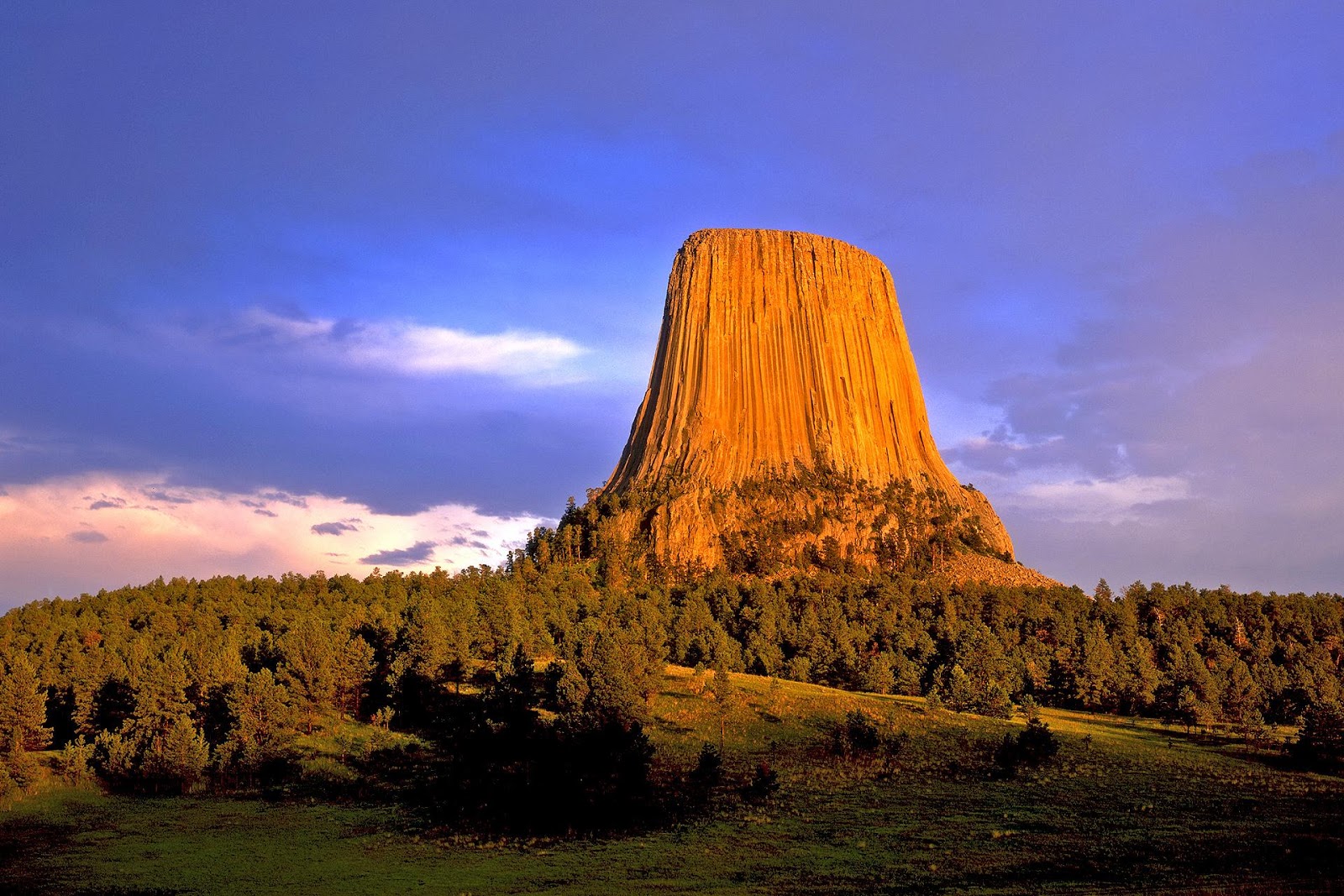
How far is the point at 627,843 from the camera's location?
132 ft

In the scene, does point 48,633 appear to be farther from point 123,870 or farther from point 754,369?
point 754,369

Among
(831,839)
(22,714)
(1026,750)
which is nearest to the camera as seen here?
(831,839)

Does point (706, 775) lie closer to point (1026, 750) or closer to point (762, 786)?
point (762, 786)

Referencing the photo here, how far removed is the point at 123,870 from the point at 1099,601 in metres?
89.2

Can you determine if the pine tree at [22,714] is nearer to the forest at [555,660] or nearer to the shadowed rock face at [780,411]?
the forest at [555,660]

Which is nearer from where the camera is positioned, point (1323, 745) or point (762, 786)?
point (762, 786)

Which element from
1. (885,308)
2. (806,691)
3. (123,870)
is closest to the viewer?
(123,870)

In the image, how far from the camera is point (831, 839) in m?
37.8

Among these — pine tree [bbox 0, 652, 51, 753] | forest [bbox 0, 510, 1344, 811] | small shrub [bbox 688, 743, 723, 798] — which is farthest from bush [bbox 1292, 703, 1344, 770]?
pine tree [bbox 0, 652, 51, 753]

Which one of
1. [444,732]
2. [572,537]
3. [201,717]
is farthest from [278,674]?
[572,537]

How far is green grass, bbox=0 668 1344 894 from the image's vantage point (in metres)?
31.0

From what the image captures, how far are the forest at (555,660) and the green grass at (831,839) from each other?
16.9 feet

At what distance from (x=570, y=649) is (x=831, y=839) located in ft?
97.6

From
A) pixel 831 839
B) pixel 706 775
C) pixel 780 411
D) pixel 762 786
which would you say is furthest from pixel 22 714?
pixel 780 411
